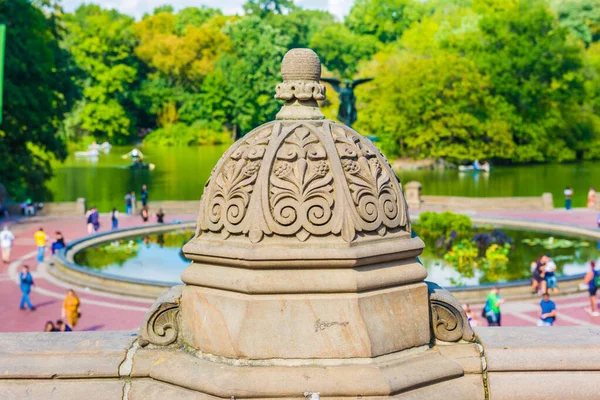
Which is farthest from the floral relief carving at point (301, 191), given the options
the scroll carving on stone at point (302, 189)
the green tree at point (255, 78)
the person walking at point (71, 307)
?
the green tree at point (255, 78)

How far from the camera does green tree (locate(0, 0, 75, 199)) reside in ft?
108

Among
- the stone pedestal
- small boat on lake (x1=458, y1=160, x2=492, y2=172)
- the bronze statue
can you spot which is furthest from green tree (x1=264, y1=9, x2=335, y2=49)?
the stone pedestal

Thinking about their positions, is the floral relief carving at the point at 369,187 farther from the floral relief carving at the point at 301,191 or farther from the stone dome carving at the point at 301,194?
the floral relief carving at the point at 301,191

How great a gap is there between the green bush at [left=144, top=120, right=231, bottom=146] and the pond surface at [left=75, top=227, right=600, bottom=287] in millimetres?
53249

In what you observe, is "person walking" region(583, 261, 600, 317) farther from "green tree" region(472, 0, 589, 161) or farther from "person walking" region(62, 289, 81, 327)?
"green tree" region(472, 0, 589, 161)

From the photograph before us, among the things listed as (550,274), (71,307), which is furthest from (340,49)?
(71,307)

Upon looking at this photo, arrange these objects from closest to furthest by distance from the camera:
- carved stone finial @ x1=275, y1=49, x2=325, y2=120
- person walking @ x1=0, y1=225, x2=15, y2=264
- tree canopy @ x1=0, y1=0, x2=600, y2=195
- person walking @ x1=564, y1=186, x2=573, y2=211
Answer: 1. carved stone finial @ x1=275, y1=49, x2=325, y2=120
2. person walking @ x1=0, y1=225, x2=15, y2=264
3. person walking @ x1=564, y1=186, x2=573, y2=211
4. tree canopy @ x1=0, y1=0, x2=600, y2=195

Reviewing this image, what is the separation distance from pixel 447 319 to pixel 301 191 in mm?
1261

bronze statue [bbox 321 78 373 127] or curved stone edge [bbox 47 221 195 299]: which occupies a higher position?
bronze statue [bbox 321 78 373 127]

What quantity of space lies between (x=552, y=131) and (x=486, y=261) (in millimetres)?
43733

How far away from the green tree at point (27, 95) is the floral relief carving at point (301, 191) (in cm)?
2975

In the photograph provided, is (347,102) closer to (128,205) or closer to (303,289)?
(128,205)

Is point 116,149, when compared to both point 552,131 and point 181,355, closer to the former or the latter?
point 552,131

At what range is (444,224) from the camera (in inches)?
943
